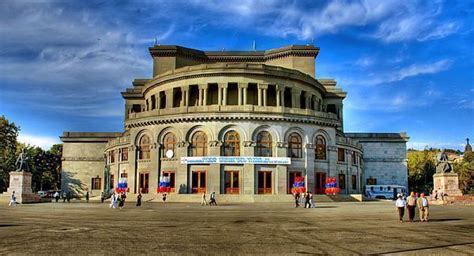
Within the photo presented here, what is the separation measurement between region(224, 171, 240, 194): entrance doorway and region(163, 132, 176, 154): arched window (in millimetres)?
6990

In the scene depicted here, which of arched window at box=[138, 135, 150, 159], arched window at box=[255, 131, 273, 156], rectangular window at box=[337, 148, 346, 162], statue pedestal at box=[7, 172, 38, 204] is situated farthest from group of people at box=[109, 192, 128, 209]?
rectangular window at box=[337, 148, 346, 162]

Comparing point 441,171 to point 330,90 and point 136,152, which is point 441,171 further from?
point 136,152

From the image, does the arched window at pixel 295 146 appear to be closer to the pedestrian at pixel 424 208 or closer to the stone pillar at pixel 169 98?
the stone pillar at pixel 169 98

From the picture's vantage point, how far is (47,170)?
90.6 meters

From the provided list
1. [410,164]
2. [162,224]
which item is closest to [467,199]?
[162,224]

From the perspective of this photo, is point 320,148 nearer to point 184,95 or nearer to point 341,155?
point 341,155

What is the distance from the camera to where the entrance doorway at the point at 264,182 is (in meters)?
48.6

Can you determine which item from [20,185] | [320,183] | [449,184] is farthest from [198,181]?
[449,184]

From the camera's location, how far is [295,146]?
5075 centimetres

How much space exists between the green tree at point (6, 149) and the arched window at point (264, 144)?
143 feet

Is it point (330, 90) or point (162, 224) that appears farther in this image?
point (330, 90)

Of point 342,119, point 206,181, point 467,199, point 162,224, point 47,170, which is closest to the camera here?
point 162,224

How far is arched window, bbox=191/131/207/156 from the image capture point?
163ft

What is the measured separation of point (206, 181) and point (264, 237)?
108 feet
